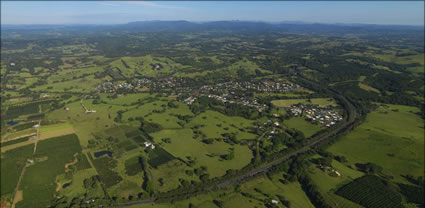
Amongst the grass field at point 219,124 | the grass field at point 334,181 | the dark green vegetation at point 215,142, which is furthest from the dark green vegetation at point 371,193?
the grass field at point 219,124

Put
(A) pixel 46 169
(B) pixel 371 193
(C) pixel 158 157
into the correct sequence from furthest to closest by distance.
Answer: (C) pixel 158 157 < (A) pixel 46 169 < (B) pixel 371 193

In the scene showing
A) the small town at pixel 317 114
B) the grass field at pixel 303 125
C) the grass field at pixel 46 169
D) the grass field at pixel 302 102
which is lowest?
the grass field at pixel 46 169

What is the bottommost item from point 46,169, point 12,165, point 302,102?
point 46,169

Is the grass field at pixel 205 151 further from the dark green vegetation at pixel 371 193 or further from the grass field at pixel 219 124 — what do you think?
the dark green vegetation at pixel 371 193

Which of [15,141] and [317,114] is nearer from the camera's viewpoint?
[15,141]

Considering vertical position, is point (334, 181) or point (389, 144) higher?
point (389, 144)

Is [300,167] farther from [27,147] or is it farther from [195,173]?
[27,147]

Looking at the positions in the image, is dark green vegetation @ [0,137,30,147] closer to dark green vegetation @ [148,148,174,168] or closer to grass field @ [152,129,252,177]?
grass field @ [152,129,252,177]

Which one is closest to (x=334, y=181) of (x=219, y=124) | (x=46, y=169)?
(x=219, y=124)

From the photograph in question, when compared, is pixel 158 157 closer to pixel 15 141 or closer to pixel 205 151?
pixel 205 151

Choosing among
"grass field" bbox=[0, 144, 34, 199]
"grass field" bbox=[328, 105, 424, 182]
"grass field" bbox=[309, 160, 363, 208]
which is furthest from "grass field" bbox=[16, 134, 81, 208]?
"grass field" bbox=[328, 105, 424, 182]
